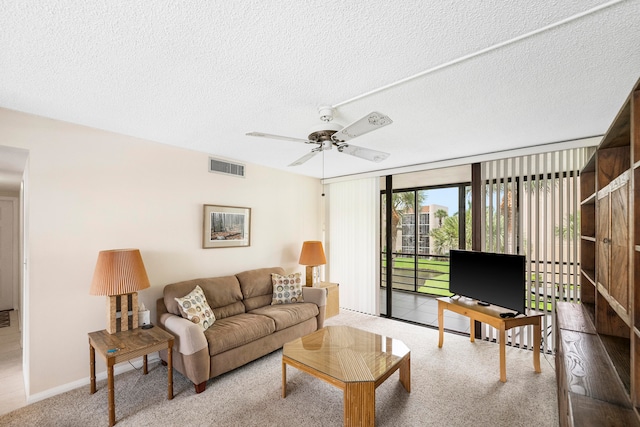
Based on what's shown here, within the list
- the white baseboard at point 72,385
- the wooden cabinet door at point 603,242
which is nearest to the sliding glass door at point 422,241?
the wooden cabinet door at point 603,242

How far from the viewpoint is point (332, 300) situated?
4.75 metres

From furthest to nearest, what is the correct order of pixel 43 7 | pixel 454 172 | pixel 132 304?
pixel 454 172 < pixel 132 304 < pixel 43 7

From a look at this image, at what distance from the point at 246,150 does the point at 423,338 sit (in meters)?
3.34

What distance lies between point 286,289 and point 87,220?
7.77ft

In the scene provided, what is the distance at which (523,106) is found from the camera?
2.28 meters

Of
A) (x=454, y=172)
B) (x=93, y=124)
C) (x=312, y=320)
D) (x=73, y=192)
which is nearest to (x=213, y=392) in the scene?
(x=312, y=320)

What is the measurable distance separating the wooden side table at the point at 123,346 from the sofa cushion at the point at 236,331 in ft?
1.24

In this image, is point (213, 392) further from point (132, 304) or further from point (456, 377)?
point (456, 377)

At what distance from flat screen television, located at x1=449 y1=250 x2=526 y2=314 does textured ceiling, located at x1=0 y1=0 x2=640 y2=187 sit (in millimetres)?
1375

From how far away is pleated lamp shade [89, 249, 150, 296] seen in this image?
2.52 metres

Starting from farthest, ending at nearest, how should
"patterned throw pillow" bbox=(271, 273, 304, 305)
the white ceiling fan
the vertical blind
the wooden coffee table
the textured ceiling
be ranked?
"patterned throw pillow" bbox=(271, 273, 304, 305)
the vertical blind
the wooden coffee table
the white ceiling fan
the textured ceiling

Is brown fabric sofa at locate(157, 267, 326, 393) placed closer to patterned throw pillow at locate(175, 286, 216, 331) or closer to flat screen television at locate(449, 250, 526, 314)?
patterned throw pillow at locate(175, 286, 216, 331)

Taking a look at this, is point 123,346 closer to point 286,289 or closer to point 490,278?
point 286,289

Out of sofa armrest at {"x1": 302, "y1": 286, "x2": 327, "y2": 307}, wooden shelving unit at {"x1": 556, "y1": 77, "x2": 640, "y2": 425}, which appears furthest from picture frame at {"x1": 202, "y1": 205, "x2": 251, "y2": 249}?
wooden shelving unit at {"x1": 556, "y1": 77, "x2": 640, "y2": 425}
